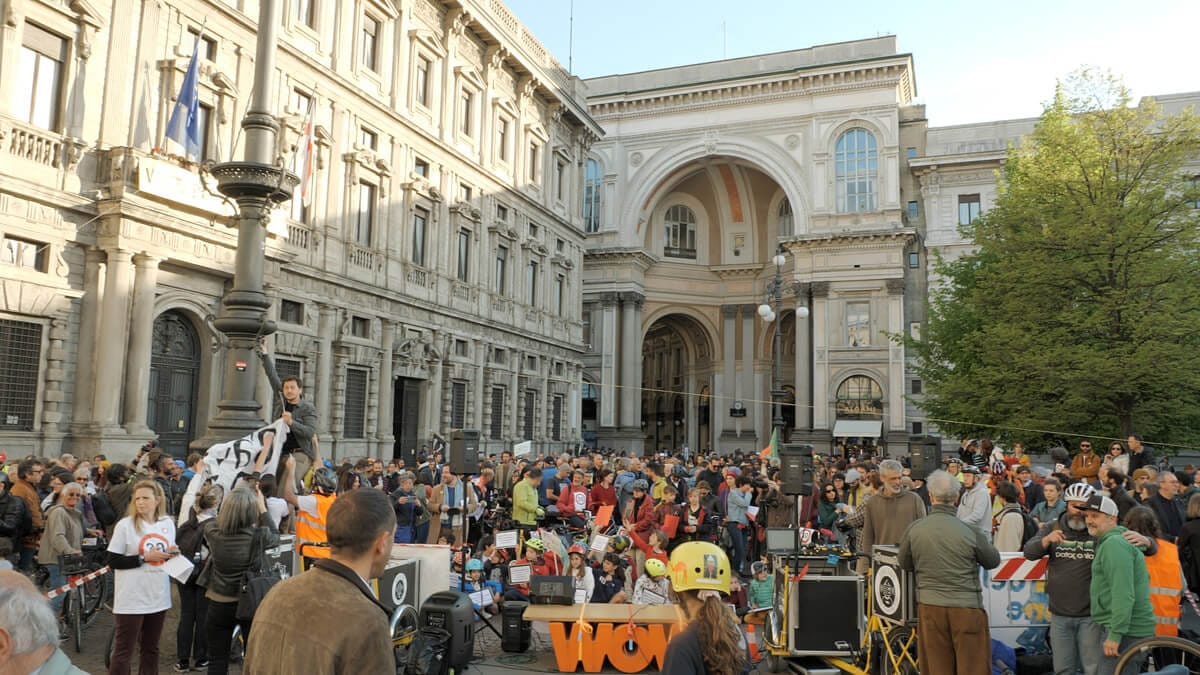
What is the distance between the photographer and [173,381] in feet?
63.2

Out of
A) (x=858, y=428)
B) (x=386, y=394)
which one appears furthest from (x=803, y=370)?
(x=386, y=394)

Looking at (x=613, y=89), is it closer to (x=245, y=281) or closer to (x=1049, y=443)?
(x=1049, y=443)

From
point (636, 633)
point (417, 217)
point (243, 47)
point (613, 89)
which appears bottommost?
point (636, 633)

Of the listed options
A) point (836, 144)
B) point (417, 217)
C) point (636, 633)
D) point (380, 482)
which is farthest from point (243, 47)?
point (836, 144)

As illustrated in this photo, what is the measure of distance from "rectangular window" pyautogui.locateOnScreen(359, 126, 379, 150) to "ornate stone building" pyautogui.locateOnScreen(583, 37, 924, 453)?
2572 cm

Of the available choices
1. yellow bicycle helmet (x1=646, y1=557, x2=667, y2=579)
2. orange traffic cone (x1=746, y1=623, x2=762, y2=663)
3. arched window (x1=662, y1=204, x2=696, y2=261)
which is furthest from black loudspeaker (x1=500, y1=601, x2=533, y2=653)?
arched window (x1=662, y1=204, x2=696, y2=261)

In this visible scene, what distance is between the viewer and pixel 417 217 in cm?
2911

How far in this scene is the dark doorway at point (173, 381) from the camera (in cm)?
1875

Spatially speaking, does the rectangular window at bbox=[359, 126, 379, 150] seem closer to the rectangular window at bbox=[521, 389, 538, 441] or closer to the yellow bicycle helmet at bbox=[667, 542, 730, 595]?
the rectangular window at bbox=[521, 389, 538, 441]

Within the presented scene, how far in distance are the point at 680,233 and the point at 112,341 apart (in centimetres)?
4367

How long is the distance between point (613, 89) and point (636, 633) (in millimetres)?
49876

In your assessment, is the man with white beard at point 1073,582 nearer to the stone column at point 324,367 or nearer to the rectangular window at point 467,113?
the stone column at point 324,367

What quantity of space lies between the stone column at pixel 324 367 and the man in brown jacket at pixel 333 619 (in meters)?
21.8

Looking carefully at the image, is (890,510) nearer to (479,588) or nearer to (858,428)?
(479,588)
